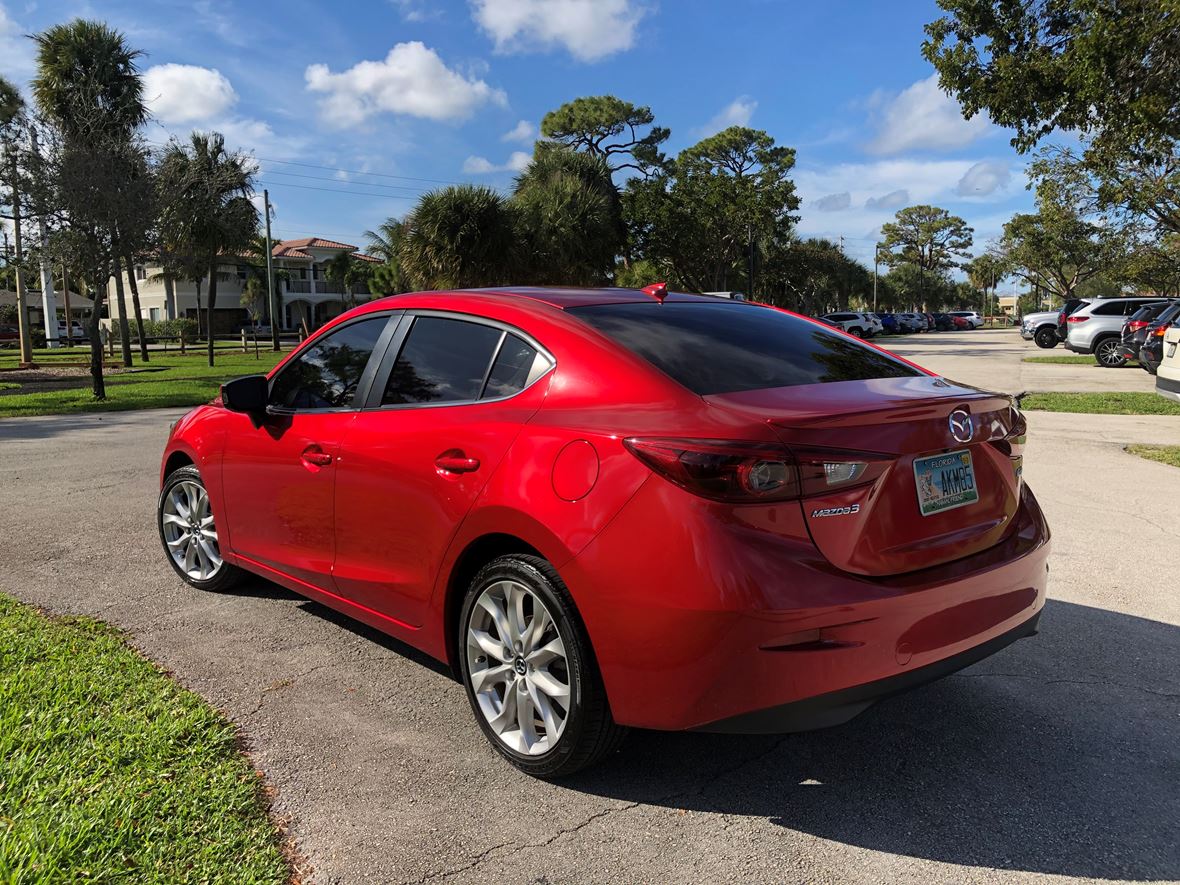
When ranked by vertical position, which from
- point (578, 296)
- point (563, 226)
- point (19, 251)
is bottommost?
point (578, 296)

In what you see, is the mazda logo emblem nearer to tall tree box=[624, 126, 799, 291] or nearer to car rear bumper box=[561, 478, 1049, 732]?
car rear bumper box=[561, 478, 1049, 732]

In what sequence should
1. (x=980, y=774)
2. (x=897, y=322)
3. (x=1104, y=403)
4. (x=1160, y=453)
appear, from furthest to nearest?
(x=897, y=322)
(x=1104, y=403)
(x=1160, y=453)
(x=980, y=774)

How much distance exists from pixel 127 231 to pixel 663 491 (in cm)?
1753

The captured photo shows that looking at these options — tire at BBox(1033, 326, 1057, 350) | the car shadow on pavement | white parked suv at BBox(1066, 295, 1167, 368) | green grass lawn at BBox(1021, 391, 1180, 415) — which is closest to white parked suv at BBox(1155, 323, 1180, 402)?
green grass lawn at BBox(1021, 391, 1180, 415)

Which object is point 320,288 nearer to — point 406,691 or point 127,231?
point 127,231

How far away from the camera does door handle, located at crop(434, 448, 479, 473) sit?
298 centimetres

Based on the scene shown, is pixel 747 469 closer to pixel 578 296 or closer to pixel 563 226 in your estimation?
pixel 578 296

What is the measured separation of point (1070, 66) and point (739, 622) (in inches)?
586

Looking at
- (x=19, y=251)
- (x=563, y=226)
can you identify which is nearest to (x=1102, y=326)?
(x=563, y=226)

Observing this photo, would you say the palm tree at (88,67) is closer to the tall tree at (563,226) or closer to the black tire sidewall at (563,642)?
the tall tree at (563,226)

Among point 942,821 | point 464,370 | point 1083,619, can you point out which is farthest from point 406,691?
point 1083,619

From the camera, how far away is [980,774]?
2.94 metres

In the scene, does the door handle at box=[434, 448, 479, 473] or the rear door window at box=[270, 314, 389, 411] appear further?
the rear door window at box=[270, 314, 389, 411]

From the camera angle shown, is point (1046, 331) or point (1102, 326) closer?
point (1102, 326)
